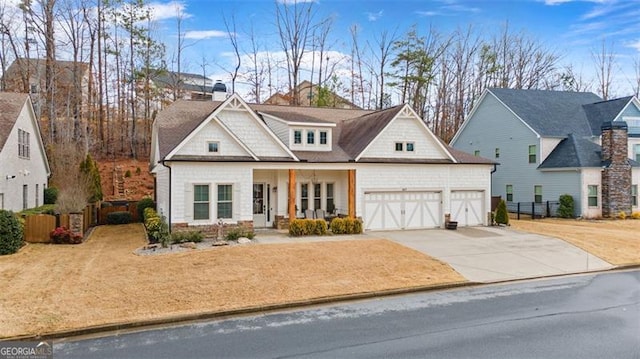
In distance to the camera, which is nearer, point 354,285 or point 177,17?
point 354,285

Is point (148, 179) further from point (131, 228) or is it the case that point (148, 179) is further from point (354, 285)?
point (354, 285)

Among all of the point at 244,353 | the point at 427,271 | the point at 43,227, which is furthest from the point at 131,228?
the point at 244,353

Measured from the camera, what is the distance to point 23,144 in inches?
842

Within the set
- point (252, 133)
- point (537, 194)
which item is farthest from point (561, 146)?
point (252, 133)

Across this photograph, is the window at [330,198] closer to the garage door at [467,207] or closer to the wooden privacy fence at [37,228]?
the garage door at [467,207]

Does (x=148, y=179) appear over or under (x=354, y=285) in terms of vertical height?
over

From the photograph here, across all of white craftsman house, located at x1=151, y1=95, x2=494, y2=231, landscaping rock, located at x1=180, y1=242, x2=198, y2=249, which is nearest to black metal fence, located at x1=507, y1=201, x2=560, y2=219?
white craftsman house, located at x1=151, y1=95, x2=494, y2=231

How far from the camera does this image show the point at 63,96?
3328 cm

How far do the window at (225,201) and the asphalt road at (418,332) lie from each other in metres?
8.80

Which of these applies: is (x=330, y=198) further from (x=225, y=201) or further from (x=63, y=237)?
(x=63, y=237)

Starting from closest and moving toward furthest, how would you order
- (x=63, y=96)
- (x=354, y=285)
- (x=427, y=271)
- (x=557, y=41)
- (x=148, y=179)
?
(x=354, y=285) < (x=427, y=271) < (x=148, y=179) < (x=63, y=96) < (x=557, y=41)

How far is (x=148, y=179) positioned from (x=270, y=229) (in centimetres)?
1550

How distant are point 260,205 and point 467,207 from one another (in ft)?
34.1

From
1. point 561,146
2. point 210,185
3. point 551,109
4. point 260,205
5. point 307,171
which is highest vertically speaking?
point 551,109
